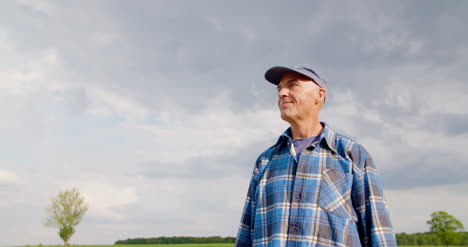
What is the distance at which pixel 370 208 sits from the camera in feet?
14.4

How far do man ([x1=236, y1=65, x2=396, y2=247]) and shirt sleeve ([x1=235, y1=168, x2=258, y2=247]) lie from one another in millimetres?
12

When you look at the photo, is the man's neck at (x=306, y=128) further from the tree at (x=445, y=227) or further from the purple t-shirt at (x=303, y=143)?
the tree at (x=445, y=227)

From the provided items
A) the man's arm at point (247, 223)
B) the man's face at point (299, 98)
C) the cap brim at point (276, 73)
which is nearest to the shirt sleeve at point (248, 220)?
A: the man's arm at point (247, 223)

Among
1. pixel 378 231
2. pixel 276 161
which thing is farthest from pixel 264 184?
pixel 378 231

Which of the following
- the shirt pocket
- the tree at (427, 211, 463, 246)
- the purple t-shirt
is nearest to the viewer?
the shirt pocket

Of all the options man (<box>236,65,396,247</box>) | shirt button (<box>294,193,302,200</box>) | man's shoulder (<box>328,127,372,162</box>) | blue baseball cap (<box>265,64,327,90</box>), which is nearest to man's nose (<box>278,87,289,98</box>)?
man (<box>236,65,396,247</box>)

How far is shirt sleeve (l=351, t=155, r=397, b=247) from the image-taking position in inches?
167

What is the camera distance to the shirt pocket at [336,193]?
172 inches

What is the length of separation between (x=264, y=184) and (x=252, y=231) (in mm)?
581

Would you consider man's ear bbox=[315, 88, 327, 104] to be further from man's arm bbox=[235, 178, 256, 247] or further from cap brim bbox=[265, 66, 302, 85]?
man's arm bbox=[235, 178, 256, 247]

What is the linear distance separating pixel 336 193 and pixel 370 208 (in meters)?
0.39

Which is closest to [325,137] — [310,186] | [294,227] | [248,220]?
[310,186]

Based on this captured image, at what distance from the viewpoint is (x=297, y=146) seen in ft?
16.5

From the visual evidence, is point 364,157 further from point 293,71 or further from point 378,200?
point 293,71
